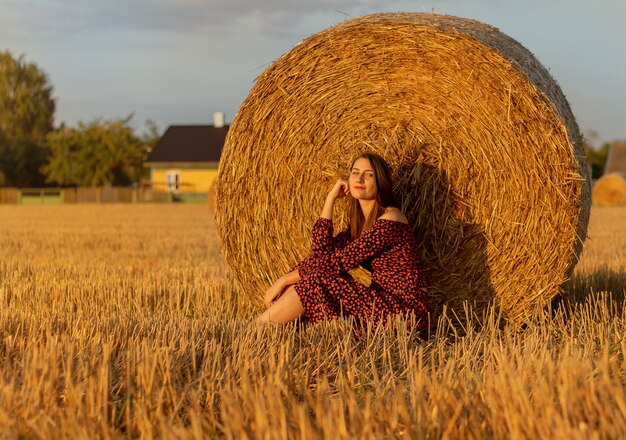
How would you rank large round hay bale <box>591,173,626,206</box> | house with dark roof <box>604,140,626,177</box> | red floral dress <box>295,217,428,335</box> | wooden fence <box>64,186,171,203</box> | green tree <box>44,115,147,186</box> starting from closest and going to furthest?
red floral dress <box>295,217,428,335</box>, large round hay bale <box>591,173,626,206</box>, wooden fence <box>64,186,171,203</box>, house with dark roof <box>604,140,626,177</box>, green tree <box>44,115,147,186</box>

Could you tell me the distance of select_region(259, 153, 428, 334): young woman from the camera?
541cm

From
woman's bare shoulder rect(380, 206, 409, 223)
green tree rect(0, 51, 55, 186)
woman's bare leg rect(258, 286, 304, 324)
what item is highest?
green tree rect(0, 51, 55, 186)

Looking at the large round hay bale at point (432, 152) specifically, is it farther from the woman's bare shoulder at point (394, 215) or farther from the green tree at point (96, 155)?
the green tree at point (96, 155)

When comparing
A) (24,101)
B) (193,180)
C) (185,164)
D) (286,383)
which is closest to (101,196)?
(185,164)

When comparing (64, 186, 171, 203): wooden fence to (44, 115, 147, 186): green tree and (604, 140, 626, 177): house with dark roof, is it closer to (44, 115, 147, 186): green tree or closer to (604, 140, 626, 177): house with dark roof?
(44, 115, 147, 186): green tree

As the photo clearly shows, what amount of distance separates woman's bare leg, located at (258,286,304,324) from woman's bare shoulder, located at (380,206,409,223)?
795 mm

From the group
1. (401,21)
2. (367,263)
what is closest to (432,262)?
(367,263)

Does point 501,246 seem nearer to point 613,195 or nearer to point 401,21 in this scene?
point 401,21

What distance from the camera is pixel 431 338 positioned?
18.0 feet

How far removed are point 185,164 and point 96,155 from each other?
8.05m

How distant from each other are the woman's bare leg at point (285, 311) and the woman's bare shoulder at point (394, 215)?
79 centimetres

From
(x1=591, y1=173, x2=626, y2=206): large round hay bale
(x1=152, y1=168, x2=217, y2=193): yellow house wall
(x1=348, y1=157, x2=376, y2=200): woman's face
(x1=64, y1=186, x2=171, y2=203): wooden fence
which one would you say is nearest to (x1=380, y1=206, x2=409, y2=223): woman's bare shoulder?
(x1=348, y1=157, x2=376, y2=200): woman's face

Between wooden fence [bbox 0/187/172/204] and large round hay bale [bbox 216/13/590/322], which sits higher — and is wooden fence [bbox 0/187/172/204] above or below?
below

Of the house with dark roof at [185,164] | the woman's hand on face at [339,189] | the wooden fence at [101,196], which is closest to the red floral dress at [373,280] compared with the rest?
the woman's hand on face at [339,189]
